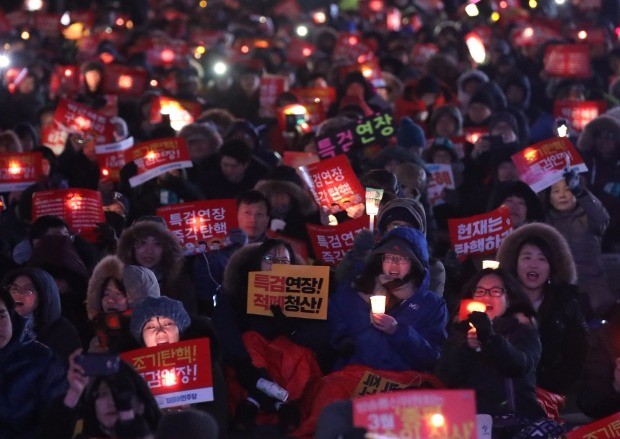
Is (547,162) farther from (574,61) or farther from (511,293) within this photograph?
(574,61)

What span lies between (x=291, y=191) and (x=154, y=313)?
11.0ft

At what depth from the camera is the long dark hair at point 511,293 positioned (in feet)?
25.9

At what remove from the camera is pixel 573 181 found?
34.7 ft

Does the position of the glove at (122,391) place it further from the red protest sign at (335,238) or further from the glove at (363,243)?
the red protest sign at (335,238)

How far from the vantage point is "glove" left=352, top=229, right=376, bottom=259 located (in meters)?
8.96

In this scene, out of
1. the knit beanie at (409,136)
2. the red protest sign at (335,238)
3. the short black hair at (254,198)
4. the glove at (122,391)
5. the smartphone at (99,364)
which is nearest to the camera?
the smartphone at (99,364)

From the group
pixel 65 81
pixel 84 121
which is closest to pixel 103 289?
pixel 84 121

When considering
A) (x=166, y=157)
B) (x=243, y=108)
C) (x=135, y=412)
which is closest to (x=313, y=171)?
(x=166, y=157)

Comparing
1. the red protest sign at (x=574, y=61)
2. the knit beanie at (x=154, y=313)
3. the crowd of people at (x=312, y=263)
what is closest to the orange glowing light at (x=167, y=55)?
the crowd of people at (x=312, y=263)

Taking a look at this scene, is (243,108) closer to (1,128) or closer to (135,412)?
(1,128)

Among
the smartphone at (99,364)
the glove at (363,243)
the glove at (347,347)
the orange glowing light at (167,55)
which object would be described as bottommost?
the smartphone at (99,364)

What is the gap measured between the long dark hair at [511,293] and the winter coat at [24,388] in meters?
2.18

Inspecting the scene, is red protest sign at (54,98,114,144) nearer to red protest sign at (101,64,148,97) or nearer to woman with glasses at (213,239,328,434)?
red protest sign at (101,64,148,97)

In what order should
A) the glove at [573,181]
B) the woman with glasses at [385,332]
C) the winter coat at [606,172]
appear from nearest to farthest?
the woman with glasses at [385,332], the glove at [573,181], the winter coat at [606,172]
